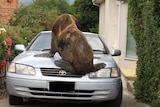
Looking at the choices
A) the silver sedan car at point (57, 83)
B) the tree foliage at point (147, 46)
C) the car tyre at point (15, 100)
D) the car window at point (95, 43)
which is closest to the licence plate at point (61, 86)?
the silver sedan car at point (57, 83)

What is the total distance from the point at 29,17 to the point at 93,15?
34.2 ft

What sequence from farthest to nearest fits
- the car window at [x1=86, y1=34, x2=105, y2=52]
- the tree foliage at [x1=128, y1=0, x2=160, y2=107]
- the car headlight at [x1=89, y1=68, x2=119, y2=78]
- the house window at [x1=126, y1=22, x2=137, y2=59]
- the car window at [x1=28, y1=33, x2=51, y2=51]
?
the house window at [x1=126, y1=22, x2=137, y2=59]
the car window at [x1=86, y1=34, x2=105, y2=52]
the car window at [x1=28, y1=33, x2=51, y2=51]
the tree foliage at [x1=128, y1=0, x2=160, y2=107]
the car headlight at [x1=89, y1=68, x2=119, y2=78]

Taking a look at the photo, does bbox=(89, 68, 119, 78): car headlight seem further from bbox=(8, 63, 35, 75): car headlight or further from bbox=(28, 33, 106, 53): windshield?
bbox=(28, 33, 106, 53): windshield

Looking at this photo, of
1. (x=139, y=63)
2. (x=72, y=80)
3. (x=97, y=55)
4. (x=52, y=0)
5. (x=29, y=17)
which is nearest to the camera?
(x=72, y=80)

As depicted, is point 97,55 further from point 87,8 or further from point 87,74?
point 87,8

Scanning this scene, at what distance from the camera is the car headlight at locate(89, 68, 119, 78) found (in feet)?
22.5

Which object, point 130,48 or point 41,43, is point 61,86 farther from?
point 130,48

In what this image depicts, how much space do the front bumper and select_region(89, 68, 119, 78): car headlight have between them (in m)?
0.13

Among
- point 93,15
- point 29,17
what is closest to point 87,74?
point 29,17

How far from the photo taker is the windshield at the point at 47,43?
8375 mm

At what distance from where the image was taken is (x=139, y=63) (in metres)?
8.48

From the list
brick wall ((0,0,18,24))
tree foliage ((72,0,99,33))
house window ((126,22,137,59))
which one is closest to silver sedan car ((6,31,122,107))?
house window ((126,22,137,59))

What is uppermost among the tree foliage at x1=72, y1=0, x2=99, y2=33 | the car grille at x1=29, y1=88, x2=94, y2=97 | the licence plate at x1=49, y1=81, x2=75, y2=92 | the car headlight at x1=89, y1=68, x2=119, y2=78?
the car headlight at x1=89, y1=68, x2=119, y2=78

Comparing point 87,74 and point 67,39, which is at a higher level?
point 67,39
